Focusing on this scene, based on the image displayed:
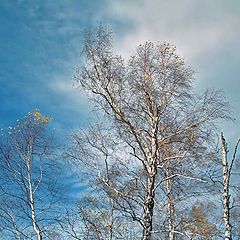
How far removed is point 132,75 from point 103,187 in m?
3.45

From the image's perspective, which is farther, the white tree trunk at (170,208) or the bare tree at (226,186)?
the white tree trunk at (170,208)

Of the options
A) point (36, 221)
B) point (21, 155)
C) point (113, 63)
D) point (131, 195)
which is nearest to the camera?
point (131, 195)

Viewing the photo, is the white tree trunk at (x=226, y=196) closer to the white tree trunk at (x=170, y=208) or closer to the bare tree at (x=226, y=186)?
the bare tree at (x=226, y=186)

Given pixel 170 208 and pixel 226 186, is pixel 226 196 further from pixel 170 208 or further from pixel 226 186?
pixel 170 208

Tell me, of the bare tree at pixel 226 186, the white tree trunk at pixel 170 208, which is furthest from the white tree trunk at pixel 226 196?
the white tree trunk at pixel 170 208

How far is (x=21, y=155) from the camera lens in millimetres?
12828

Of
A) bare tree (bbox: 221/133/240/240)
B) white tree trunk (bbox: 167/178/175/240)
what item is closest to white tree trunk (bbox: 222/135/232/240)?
bare tree (bbox: 221/133/240/240)

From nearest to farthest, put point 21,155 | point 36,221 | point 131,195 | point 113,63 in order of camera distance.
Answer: point 131,195
point 113,63
point 36,221
point 21,155

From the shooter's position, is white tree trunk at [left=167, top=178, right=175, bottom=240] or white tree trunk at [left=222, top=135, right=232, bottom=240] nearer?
white tree trunk at [left=222, top=135, right=232, bottom=240]

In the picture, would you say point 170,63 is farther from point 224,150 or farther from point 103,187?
point 103,187

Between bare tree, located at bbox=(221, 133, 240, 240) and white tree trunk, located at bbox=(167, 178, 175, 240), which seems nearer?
bare tree, located at bbox=(221, 133, 240, 240)

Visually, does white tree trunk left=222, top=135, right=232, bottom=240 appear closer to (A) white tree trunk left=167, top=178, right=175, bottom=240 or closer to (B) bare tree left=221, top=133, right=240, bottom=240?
(B) bare tree left=221, top=133, right=240, bottom=240

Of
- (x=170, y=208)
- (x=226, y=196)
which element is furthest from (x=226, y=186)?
(x=170, y=208)

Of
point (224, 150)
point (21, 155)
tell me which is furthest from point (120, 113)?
point (21, 155)
